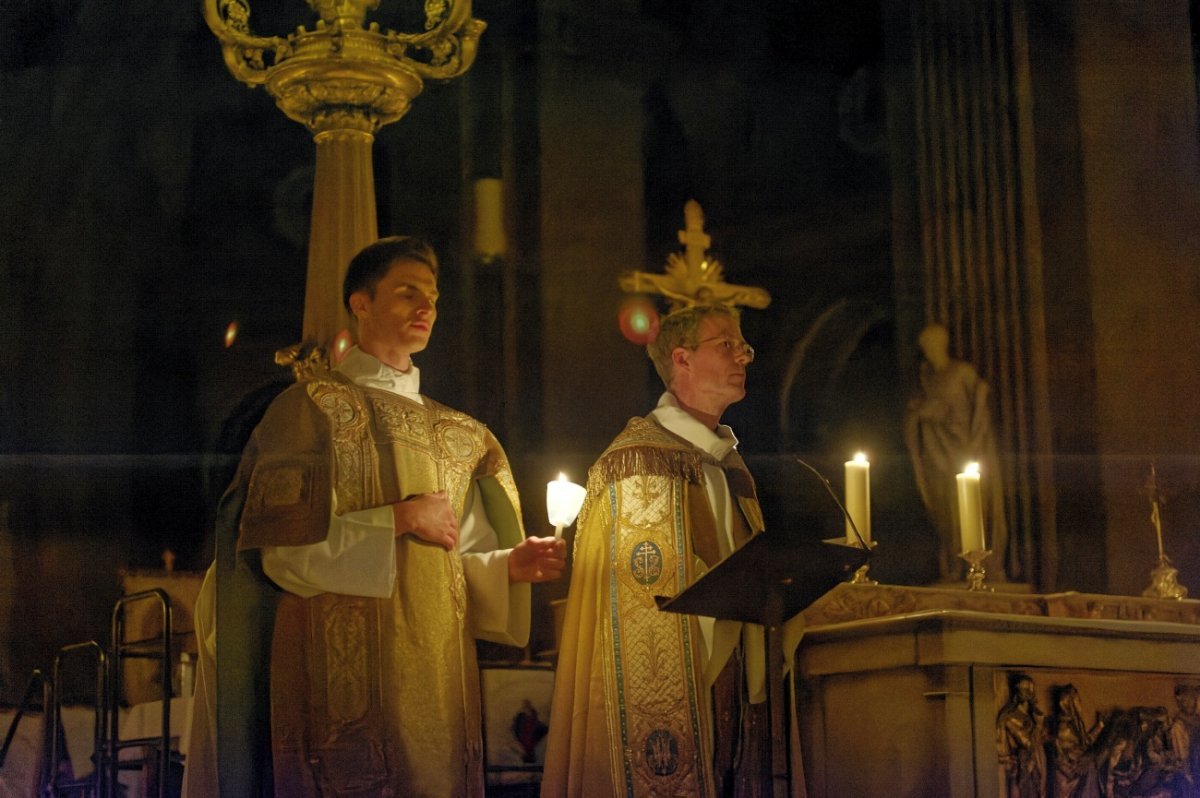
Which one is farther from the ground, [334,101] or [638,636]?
[334,101]

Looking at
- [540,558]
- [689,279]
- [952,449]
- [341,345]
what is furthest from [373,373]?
[952,449]

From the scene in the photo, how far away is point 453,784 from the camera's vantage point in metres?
5.30

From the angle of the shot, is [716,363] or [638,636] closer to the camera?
[638,636]

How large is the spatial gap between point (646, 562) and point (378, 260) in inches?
49.8

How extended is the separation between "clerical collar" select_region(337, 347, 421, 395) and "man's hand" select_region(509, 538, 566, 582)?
2.11 ft

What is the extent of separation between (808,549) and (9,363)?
327 cm

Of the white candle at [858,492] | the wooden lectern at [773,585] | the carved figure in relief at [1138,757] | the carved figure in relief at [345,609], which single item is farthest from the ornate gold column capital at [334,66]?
the carved figure in relief at [1138,757]

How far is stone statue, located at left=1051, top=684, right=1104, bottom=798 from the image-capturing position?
225 inches

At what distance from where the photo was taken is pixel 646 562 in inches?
227

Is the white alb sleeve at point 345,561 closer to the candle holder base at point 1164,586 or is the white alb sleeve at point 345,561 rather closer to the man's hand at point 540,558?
the man's hand at point 540,558

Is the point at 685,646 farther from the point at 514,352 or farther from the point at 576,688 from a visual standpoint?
the point at 514,352

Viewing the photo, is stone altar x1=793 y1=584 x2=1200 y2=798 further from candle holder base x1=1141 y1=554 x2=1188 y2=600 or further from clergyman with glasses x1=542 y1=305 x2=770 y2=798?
candle holder base x1=1141 y1=554 x2=1188 y2=600

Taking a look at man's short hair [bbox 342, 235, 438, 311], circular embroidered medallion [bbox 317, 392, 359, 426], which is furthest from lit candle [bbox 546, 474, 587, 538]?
man's short hair [bbox 342, 235, 438, 311]

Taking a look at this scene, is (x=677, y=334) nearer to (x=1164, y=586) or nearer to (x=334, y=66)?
(x=334, y=66)
